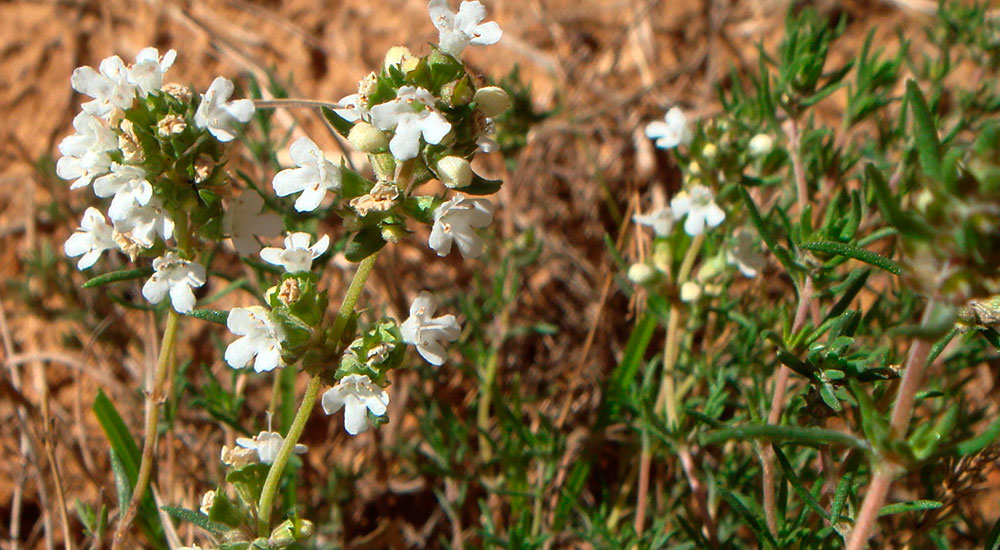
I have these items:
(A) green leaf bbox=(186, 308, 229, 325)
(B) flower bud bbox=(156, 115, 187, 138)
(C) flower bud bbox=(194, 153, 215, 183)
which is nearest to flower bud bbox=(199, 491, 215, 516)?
(A) green leaf bbox=(186, 308, 229, 325)

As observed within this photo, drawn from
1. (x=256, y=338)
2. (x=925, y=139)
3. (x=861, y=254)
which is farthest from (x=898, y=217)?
(x=256, y=338)

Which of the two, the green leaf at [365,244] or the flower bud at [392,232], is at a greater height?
the flower bud at [392,232]

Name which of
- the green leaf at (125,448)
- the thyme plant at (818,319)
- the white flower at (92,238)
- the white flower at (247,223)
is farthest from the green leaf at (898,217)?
the green leaf at (125,448)

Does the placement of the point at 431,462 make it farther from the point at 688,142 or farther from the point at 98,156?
the point at 98,156

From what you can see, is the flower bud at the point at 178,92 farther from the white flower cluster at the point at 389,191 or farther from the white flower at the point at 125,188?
the white flower cluster at the point at 389,191

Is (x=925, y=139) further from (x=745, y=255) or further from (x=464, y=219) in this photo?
(x=745, y=255)

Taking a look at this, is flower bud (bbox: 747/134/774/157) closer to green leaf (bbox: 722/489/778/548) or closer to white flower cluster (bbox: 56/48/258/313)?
green leaf (bbox: 722/489/778/548)
